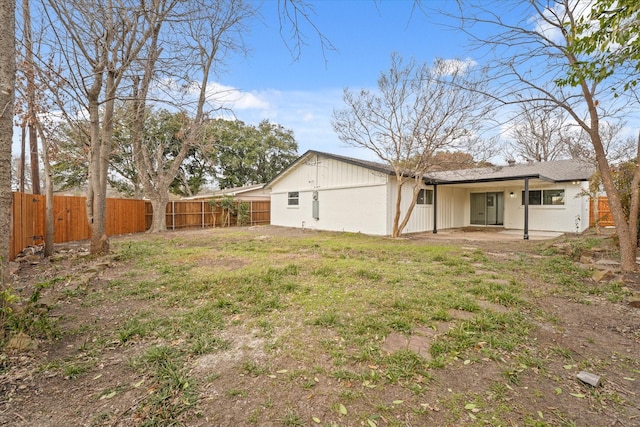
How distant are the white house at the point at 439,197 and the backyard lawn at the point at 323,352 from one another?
721 cm

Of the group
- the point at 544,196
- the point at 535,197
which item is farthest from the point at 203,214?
the point at 544,196

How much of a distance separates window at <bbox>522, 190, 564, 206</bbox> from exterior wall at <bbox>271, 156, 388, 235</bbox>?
693cm

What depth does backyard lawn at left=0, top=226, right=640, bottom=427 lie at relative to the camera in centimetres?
189

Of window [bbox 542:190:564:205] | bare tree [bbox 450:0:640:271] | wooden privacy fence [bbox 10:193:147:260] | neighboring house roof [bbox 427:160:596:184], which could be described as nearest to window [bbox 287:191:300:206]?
neighboring house roof [bbox 427:160:596:184]

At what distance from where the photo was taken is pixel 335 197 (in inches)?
533

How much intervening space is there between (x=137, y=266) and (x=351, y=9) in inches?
236

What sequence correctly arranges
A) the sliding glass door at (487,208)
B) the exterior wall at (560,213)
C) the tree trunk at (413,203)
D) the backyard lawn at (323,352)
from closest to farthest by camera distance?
1. the backyard lawn at (323,352)
2. the tree trunk at (413,203)
3. the exterior wall at (560,213)
4. the sliding glass door at (487,208)

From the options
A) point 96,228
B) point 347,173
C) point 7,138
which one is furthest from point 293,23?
point 347,173

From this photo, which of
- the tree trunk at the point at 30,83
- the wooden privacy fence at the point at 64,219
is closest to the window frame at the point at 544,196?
the tree trunk at the point at 30,83

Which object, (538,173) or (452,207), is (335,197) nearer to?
(452,207)

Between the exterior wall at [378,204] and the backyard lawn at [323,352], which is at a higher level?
the exterior wall at [378,204]

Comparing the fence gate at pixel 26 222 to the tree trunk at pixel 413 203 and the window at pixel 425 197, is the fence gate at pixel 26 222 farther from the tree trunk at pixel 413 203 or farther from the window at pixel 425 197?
the window at pixel 425 197

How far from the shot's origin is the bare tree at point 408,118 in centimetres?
968

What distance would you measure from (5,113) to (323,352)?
3576mm
